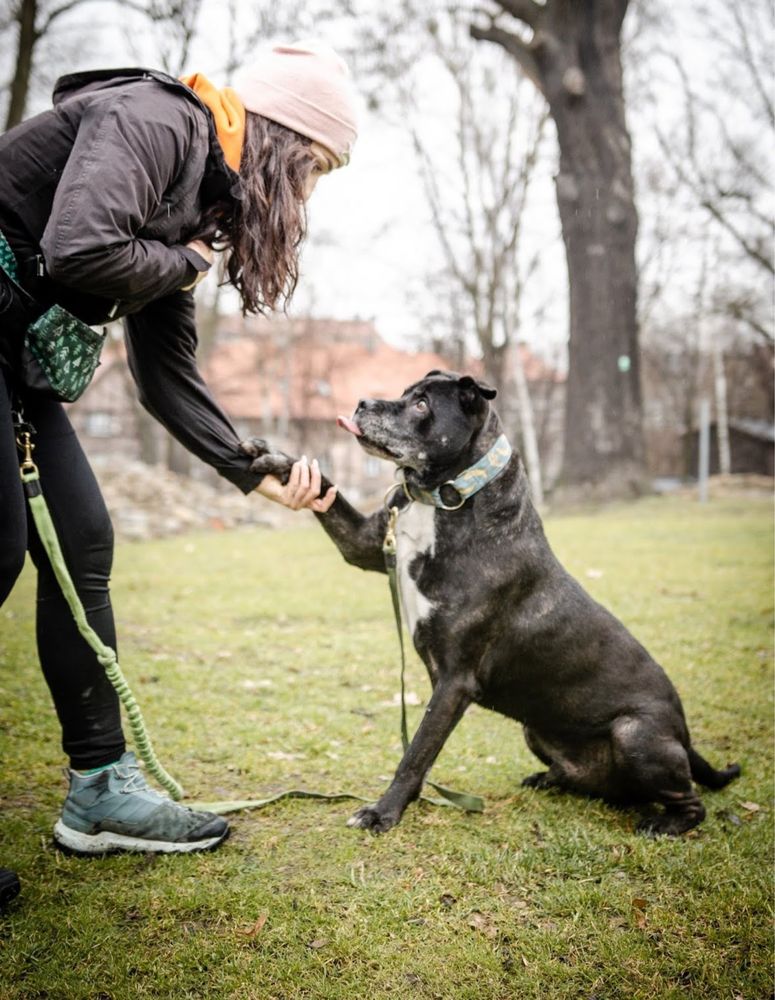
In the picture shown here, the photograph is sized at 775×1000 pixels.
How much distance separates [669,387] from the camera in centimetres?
4200

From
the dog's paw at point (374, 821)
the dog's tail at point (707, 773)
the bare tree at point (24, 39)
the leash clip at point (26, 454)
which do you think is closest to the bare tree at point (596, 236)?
the bare tree at point (24, 39)

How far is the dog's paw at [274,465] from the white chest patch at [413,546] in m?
0.45

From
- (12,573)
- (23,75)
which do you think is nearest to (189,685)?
(12,573)

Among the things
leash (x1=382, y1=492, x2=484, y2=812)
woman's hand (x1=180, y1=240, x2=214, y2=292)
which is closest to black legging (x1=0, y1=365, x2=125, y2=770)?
woman's hand (x1=180, y1=240, x2=214, y2=292)

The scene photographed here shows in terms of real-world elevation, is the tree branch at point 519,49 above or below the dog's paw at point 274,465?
above

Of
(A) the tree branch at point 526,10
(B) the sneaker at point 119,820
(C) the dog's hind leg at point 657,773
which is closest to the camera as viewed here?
(B) the sneaker at point 119,820

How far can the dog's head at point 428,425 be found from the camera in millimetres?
2865

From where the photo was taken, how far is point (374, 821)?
2689 millimetres

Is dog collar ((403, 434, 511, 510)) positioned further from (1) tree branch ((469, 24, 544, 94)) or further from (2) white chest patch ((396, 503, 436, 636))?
(1) tree branch ((469, 24, 544, 94))

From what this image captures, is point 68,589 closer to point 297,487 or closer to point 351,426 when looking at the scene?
point 297,487

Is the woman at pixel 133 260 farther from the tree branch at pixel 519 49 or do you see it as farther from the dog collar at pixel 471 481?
the tree branch at pixel 519 49

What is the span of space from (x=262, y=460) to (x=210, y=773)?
4.41 feet

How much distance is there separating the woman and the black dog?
0.42 meters

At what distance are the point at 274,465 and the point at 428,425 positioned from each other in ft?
1.87
